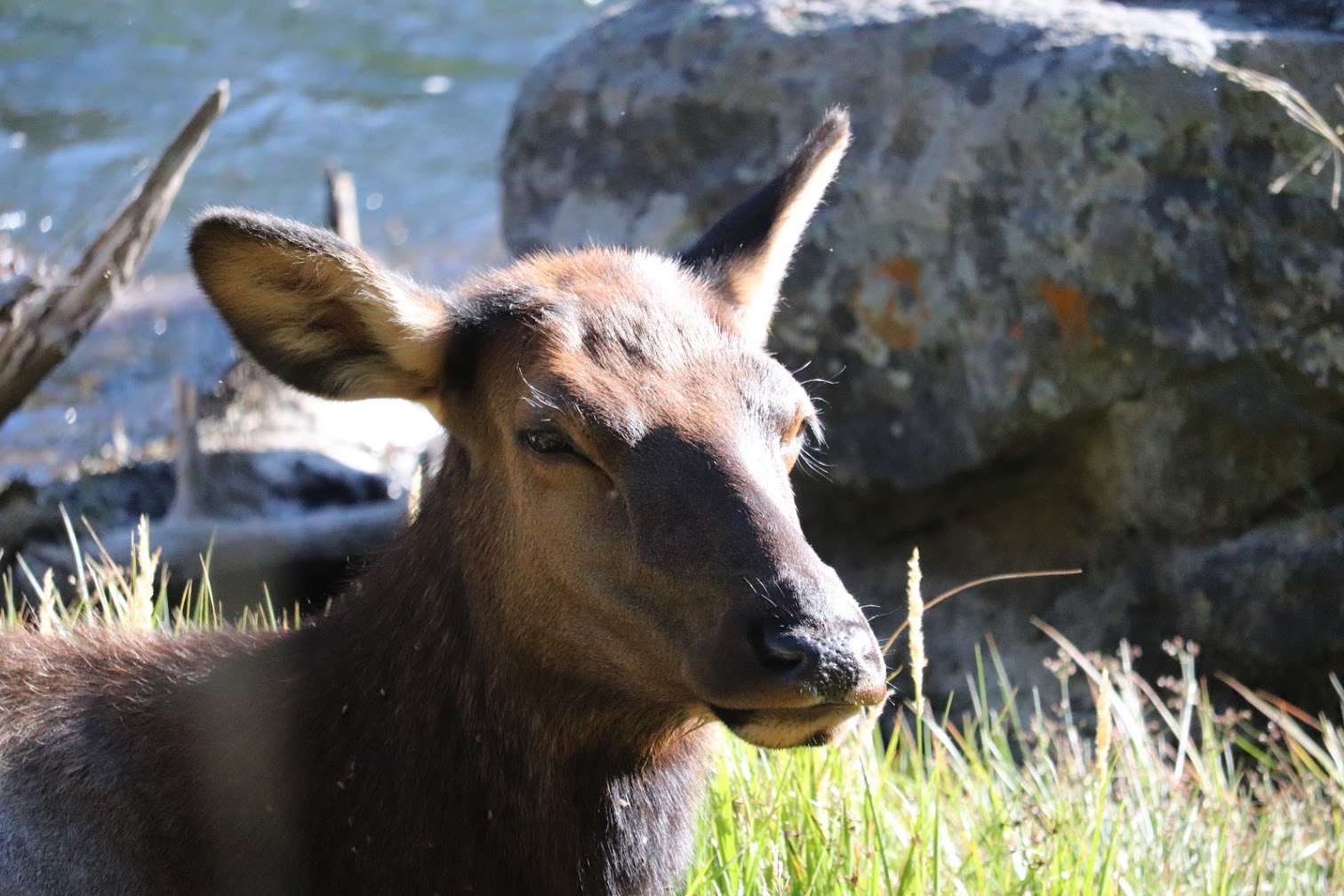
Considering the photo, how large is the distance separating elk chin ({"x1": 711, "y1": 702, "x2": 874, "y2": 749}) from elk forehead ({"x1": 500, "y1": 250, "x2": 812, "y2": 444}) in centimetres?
69

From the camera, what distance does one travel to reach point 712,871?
4.12m

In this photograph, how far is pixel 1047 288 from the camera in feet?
21.6

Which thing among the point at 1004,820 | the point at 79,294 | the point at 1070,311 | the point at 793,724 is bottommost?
the point at 1004,820

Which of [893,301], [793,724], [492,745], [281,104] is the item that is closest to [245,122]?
[281,104]

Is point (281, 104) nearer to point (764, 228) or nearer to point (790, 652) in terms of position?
point (764, 228)

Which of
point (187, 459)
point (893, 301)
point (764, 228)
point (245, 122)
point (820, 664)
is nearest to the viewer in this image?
point (820, 664)

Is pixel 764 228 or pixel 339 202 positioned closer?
pixel 764 228

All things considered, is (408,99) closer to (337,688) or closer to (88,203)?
(88,203)

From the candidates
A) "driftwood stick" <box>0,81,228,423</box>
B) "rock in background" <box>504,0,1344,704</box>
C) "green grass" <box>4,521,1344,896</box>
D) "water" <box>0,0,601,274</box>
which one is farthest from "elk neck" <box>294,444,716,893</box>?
"water" <box>0,0,601,274</box>

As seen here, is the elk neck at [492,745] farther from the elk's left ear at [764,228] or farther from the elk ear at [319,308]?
the elk's left ear at [764,228]

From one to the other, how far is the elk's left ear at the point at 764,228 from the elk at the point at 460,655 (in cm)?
41

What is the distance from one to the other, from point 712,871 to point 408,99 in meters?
12.6

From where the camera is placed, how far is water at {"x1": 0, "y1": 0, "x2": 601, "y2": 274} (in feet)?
44.2

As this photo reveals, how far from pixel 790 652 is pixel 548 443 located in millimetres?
895
